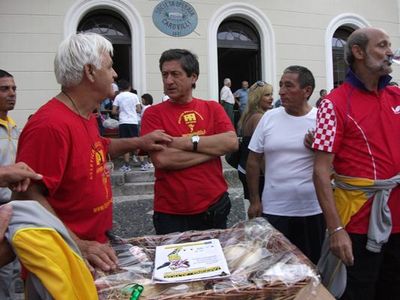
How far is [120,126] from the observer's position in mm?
8719

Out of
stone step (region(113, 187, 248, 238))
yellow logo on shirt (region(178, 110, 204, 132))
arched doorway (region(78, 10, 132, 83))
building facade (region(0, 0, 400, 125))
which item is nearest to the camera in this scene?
yellow logo on shirt (region(178, 110, 204, 132))

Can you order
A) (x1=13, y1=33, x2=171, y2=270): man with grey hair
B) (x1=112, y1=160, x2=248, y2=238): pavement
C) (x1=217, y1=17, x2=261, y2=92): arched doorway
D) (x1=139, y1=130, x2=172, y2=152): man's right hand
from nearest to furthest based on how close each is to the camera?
(x1=13, y1=33, x2=171, y2=270): man with grey hair < (x1=139, y1=130, x2=172, y2=152): man's right hand < (x1=112, y1=160, x2=248, y2=238): pavement < (x1=217, y1=17, x2=261, y2=92): arched doorway

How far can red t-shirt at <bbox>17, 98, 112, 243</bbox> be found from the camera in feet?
5.67

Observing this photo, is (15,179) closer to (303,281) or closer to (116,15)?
(303,281)

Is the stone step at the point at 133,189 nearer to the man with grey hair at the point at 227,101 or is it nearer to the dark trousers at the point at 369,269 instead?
the man with grey hair at the point at 227,101

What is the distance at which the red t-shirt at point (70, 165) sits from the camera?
68.1 inches

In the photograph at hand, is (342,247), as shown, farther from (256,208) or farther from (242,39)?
(242,39)

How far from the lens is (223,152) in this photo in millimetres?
2789

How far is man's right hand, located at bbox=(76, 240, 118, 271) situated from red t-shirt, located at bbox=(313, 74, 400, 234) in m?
1.34

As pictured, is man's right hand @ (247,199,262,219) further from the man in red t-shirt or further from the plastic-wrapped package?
the plastic-wrapped package

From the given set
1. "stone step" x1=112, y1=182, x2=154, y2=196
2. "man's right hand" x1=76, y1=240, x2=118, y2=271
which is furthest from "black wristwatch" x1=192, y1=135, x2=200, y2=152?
"stone step" x1=112, y1=182, x2=154, y2=196

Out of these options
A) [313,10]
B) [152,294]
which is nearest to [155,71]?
[313,10]

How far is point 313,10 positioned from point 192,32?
152 inches

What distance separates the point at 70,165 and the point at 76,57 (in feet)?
1.61
